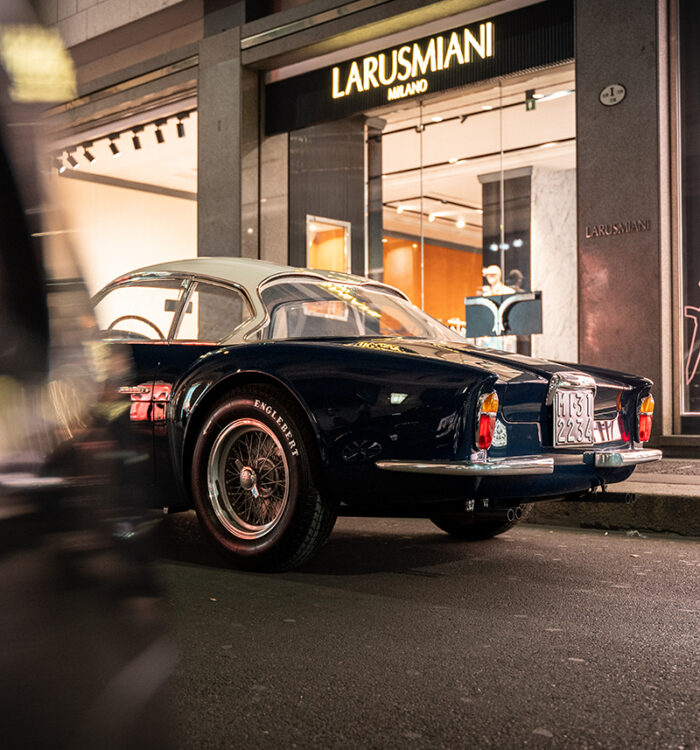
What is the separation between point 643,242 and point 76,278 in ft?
28.2

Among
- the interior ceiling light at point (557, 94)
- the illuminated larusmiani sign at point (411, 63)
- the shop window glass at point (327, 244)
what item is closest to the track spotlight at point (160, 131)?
the shop window glass at point (327, 244)

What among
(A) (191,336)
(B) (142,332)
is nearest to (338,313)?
(A) (191,336)

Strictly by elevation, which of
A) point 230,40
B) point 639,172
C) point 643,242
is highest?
point 230,40

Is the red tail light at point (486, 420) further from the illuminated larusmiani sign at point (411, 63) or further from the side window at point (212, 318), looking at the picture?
the illuminated larusmiani sign at point (411, 63)

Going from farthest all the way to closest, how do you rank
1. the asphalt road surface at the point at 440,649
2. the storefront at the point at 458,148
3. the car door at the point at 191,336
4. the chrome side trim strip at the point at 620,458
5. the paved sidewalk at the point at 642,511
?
the storefront at the point at 458,148
the paved sidewalk at the point at 642,511
the car door at the point at 191,336
the chrome side trim strip at the point at 620,458
the asphalt road surface at the point at 440,649

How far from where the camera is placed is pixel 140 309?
5227 mm

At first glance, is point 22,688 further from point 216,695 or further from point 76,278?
point 216,695

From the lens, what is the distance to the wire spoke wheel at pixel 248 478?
163 inches

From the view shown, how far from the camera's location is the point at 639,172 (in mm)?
9312

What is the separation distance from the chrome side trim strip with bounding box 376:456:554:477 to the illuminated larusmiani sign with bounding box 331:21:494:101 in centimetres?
824

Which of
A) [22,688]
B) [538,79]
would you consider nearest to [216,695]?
[22,688]

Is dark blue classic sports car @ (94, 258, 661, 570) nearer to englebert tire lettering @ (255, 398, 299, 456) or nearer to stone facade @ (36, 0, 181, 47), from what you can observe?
englebert tire lettering @ (255, 398, 299, 456)

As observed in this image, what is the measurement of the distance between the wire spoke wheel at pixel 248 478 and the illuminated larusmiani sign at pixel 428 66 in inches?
297

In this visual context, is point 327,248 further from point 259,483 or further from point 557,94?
point 259,483
